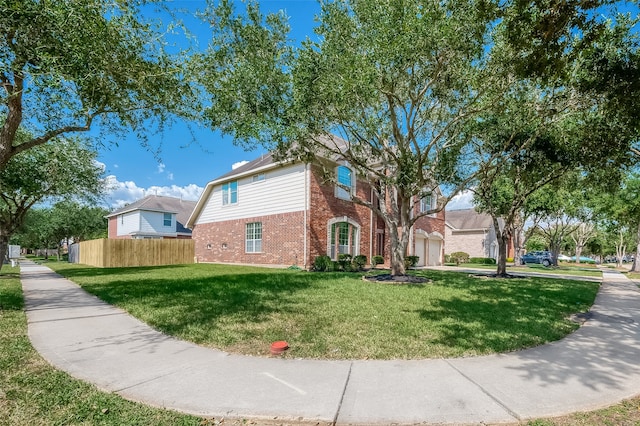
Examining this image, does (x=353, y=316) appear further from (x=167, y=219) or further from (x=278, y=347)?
(x=167, y=219)

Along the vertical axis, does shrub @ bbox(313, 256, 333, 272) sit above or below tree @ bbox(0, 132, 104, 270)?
below

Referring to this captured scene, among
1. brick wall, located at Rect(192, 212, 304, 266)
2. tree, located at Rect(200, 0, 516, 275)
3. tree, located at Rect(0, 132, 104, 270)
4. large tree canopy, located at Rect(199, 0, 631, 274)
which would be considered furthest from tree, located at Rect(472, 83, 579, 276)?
tree, located at Rect(0, 132, 104, 270)

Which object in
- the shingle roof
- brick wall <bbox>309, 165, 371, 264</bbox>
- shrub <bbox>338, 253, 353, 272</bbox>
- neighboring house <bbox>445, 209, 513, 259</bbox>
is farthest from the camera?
neighboring house <bbox>445, 209, 513, 259</bbox>

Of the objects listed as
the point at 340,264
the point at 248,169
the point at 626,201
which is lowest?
the point at 340,264

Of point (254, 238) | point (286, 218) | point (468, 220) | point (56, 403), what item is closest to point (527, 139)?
point (286, 218)

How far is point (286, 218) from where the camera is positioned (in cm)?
1847

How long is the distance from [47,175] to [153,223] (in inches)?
761

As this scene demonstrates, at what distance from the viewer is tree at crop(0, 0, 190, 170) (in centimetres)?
548

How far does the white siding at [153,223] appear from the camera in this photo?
3178cm

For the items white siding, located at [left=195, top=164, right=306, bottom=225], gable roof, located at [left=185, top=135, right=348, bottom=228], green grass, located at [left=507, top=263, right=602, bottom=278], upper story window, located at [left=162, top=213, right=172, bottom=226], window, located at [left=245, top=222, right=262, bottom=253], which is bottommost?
green grass, located at [left=507, top=263, right=602, bottom=278]

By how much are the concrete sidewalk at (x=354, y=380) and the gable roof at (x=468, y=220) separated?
122 ft

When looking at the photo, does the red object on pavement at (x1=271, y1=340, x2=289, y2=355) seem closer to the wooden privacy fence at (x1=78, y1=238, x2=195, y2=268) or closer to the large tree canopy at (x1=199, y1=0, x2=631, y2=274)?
the large tree canopy at (x1=199, y1=0, x2=631, y2=274)

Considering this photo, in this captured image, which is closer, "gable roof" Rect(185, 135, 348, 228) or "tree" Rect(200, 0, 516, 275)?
"tree" Rect(200, 0, 516, 275)

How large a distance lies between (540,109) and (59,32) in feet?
41.0
